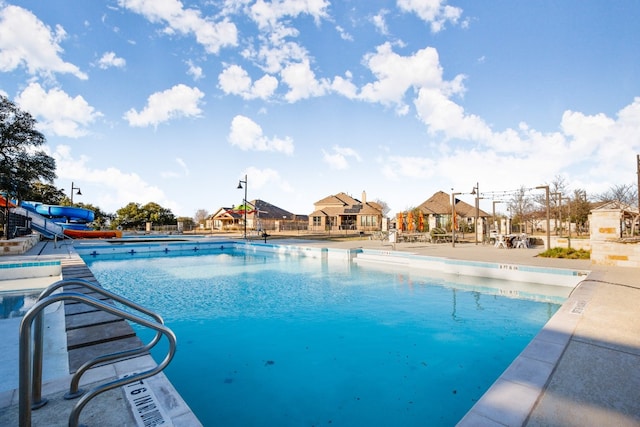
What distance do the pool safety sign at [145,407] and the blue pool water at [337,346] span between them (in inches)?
43.3

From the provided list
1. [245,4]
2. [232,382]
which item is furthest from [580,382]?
[245,4]

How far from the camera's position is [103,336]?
3.44 metres

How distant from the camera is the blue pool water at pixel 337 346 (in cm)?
345

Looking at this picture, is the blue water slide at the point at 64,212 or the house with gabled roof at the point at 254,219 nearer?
the blue water slide at the point at 64,212

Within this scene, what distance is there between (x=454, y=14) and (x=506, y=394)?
604 inches

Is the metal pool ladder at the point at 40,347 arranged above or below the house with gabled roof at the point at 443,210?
below

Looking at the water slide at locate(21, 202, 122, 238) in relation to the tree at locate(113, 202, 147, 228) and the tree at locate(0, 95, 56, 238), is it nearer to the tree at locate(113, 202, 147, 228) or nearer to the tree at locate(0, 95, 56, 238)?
the tree at locate(0, 95, 56, 238)

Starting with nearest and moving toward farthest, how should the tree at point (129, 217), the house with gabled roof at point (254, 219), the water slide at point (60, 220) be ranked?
the water slide at point (60, 220)
the tree at point (129, 217)
the house with gabled roof at point (254, 219)

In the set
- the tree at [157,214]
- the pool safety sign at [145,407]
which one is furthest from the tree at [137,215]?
the pool safety sign at [145,407]

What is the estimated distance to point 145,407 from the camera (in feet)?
7.29

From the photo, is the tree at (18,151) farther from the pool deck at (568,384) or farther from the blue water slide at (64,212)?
the pool deck at (568,384)

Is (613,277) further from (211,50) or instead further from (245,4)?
(211,50)

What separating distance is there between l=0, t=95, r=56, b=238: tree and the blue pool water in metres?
10.3

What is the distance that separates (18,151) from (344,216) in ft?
115
